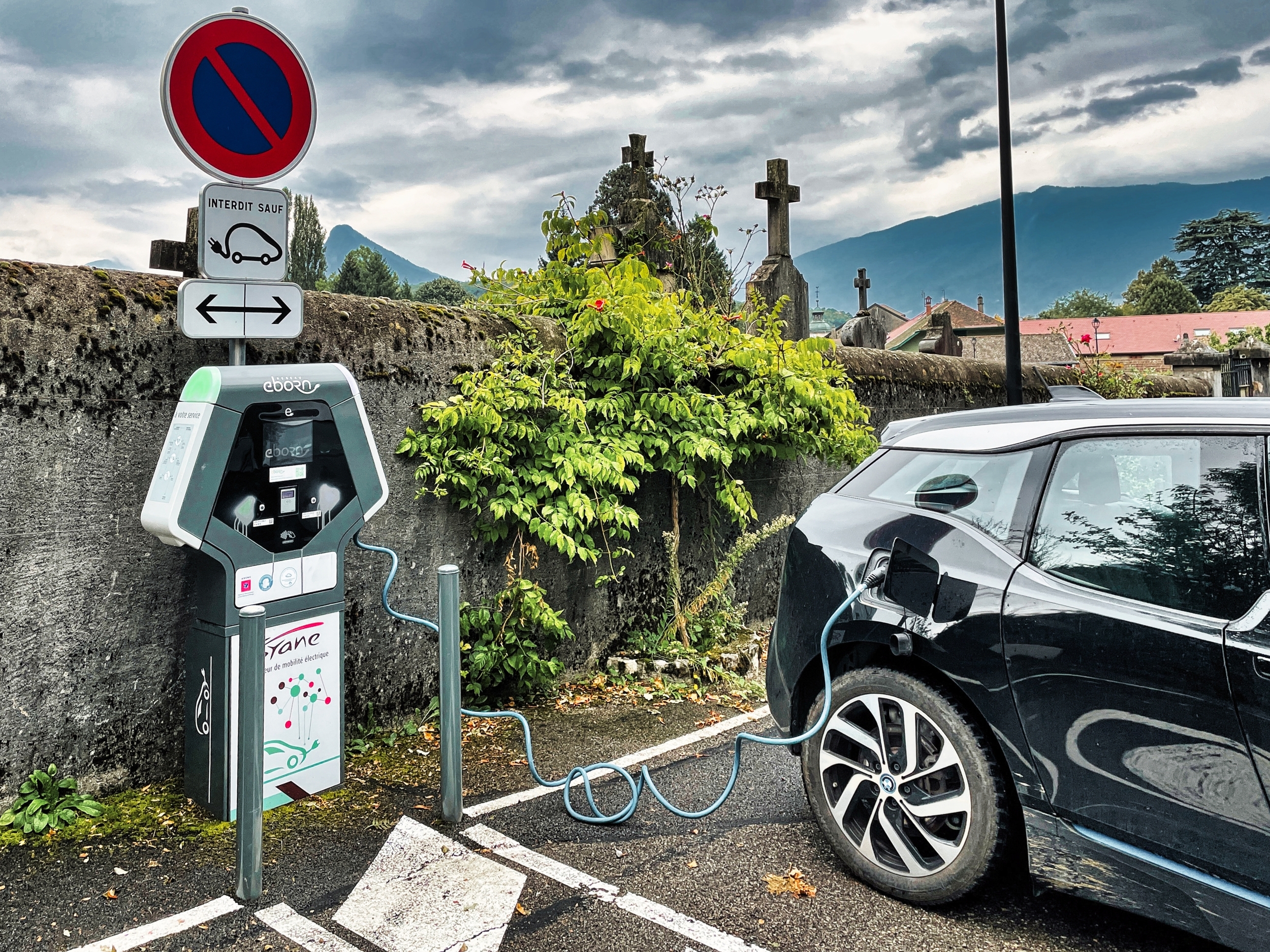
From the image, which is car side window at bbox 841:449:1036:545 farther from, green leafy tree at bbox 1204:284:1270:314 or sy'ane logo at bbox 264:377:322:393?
green leafy tree at bbox 1204:284:1270:314

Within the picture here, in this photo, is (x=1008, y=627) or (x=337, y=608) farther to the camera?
(x=337, y=608)

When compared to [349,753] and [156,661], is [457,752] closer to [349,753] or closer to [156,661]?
[349,753]

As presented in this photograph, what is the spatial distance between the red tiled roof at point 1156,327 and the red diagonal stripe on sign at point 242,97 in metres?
74.7

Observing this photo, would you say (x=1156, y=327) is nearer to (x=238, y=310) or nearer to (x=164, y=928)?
(x=238, y=310)

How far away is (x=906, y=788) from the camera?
2787 millimetres

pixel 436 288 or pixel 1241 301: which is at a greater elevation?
pixel 436 288

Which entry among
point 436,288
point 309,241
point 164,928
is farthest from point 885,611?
point 436,288

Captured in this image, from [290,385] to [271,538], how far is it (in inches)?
22.7

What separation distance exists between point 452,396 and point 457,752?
1853 millimetres

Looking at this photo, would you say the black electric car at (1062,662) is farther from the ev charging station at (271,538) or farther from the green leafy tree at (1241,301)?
the green leafy tree at (1241,301)

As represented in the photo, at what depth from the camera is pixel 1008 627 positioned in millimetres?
2562

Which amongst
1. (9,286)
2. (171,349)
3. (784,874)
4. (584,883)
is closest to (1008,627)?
(784,874)

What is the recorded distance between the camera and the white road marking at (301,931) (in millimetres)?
2635

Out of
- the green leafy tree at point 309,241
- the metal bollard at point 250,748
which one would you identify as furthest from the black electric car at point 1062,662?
the green leafy tree at point 309,241
